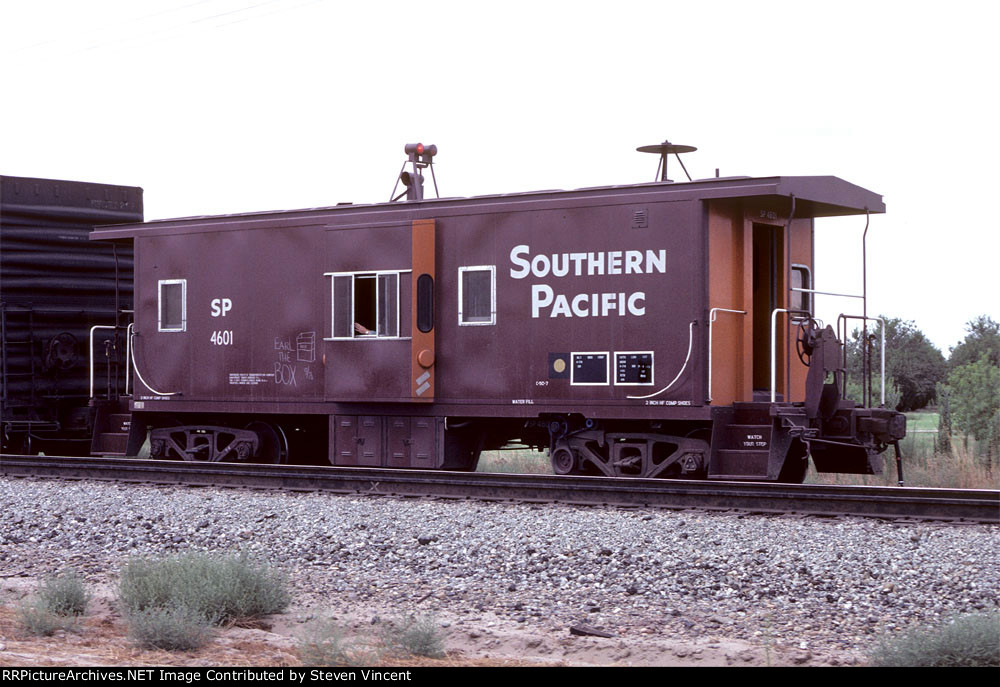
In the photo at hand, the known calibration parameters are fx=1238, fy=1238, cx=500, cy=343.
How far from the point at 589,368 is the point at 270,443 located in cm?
459

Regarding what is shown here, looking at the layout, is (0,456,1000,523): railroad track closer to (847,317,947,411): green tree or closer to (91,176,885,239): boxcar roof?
(91,176,885,239): boxcar roof

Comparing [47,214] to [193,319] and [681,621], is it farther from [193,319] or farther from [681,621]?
[681,621]

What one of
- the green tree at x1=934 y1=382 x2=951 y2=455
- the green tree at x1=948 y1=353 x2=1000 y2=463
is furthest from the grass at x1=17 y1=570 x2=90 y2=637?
the green tree at x1=948 y1=353 x2=1000 y2=463

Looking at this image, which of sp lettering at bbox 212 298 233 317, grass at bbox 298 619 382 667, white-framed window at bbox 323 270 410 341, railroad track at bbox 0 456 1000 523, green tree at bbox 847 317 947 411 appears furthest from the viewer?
green tree at bbox 847 317 947 411

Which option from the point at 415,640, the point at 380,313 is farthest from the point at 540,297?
the point at 415,640

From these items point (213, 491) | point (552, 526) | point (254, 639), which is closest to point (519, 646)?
point (254, 639)

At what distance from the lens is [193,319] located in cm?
1550

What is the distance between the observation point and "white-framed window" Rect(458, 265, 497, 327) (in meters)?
13.4

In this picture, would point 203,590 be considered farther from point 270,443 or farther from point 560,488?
point 270,443

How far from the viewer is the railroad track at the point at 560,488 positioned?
32.3ft

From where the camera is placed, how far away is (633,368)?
12555 mm

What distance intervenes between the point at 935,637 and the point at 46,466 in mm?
11469

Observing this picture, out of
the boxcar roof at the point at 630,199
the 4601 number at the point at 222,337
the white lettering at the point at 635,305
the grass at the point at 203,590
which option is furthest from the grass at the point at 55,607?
the 4601 number at the point at 222,337

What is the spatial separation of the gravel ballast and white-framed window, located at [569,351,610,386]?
7.01ft
